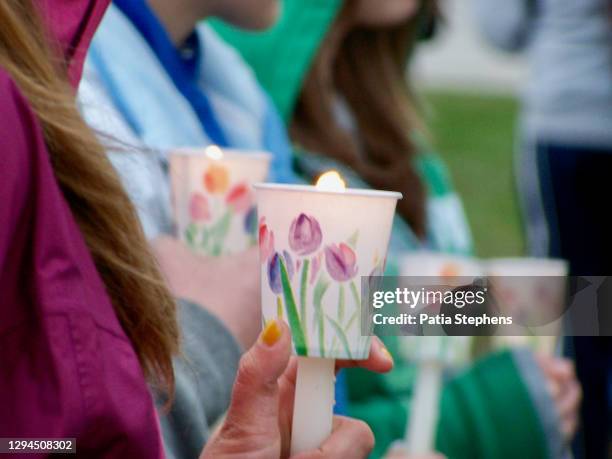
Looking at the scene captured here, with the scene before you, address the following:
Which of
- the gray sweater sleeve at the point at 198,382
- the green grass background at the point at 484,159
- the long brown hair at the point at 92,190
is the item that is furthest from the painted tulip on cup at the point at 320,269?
the green grass background at the point at 484,159

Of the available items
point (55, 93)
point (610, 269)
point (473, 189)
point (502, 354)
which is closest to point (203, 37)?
point (502, 354)

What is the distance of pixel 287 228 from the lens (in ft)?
3.32

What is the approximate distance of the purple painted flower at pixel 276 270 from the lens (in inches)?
39.9

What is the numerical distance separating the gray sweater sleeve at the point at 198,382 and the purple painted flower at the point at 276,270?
0.35m

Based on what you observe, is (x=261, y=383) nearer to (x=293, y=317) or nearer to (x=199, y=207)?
(x=293, y=317)

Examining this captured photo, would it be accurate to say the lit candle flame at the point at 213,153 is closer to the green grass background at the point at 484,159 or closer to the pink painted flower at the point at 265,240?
the pink painted flower at the point at 265,240

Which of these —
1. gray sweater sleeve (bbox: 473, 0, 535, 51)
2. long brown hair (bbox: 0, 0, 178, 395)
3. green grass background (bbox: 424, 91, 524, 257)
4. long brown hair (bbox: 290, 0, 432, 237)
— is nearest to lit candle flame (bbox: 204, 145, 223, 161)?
long brown hair (bbox: 0, 0, 178, 395)

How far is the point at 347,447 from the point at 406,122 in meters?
2.06

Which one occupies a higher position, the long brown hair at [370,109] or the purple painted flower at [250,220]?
the long brown hair at [370,109]

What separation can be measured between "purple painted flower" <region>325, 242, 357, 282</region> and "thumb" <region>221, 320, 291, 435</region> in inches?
2.5

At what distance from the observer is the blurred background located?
23.4ft

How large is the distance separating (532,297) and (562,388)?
15.5 inches

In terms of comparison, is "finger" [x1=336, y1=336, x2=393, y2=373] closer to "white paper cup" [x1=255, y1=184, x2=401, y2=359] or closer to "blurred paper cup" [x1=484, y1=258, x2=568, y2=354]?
"white paper cup" [x1=255, y1=184, x2=401, y2=359]

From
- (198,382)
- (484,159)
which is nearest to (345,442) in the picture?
(198,382)
